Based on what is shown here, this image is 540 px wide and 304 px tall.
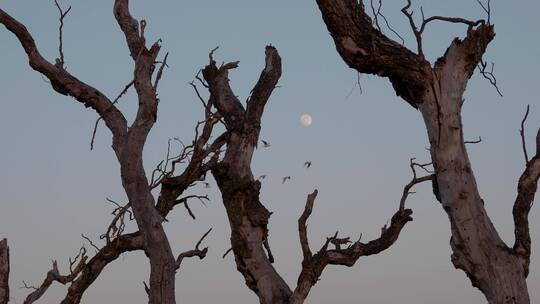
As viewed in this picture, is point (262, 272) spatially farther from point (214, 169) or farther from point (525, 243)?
point (525, 243)

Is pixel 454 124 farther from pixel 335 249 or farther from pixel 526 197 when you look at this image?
pixel 335 249

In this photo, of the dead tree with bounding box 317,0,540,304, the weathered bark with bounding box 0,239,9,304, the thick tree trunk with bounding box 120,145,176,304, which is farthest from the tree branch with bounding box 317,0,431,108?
the weathered bark with bounding box 0,239,9,304

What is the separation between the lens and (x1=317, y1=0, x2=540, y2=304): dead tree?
884cm

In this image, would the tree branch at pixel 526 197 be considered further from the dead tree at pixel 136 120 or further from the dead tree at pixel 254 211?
the dead tree at pixel 136 120

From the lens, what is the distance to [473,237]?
8992 mm

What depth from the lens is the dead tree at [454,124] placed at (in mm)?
8844

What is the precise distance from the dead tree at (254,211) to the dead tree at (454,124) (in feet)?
1.87

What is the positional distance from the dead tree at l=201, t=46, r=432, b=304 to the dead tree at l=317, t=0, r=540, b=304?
0.57m

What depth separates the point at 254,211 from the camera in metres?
11.5

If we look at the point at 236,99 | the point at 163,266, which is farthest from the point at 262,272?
the point at 236,99

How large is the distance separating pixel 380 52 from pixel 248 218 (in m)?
3.40

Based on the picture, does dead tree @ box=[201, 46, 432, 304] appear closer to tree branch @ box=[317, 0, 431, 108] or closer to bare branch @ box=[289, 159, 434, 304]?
bare branch @ box=[289, 159, 434, 304]

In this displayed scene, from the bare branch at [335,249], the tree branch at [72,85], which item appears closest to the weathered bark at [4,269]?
the tree branch at [72,85]

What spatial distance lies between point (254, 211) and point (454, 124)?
3.52m
